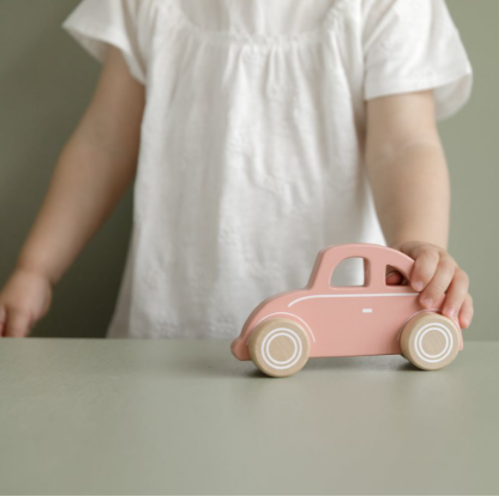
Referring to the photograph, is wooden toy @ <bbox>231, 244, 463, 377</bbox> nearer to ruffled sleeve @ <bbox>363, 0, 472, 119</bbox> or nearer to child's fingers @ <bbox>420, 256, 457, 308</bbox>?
child's fingers @ <bbox>420, 256, 457, 308</bbox>

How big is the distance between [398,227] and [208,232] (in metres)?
0.26

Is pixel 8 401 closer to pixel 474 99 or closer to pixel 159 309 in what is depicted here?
pixel 159 309

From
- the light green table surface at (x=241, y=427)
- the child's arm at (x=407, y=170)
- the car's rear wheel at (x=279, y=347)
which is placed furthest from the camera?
the child's arm at (x=407, y=170)

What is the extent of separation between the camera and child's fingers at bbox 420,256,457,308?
20.6 inches

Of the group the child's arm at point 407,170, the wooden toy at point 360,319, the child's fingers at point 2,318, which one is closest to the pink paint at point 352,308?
the wooden toy at point 360,319

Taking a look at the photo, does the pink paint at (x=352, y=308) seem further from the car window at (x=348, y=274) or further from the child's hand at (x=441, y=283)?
the car window at (x=348, y=274)

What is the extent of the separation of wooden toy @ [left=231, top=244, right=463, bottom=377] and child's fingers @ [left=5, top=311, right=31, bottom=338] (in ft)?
1.25

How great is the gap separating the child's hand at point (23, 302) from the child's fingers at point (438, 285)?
1.60 feet

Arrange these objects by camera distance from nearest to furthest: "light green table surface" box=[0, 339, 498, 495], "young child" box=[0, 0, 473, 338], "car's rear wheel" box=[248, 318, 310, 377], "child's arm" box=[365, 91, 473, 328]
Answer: "light green table surface" box=[0, 339, 498, 495]
"car's rear wheel" box=[248, 318, 310, 377]
"child's arm" box=[365, 91, 473, 328]
"young child" box=[0, 0, 473, 338]

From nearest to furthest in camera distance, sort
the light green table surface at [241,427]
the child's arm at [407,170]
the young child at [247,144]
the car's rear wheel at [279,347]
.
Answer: the light green table surface at [241,427], the car's rear wheel at [279,347], the child's arm at [407,170], the young child at [247,144]

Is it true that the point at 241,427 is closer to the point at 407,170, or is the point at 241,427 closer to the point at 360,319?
the point at 360,319

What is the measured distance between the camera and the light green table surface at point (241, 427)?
0.30 meters

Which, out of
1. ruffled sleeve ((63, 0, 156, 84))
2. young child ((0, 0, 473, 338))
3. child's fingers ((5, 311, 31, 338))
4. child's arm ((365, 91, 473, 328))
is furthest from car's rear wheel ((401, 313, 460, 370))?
ruffled sleeve ((63, 0, 156, 84))

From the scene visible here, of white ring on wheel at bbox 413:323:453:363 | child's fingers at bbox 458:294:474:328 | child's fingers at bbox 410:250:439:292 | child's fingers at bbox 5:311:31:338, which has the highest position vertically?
child's fingers at bbox 410:250:439:292
